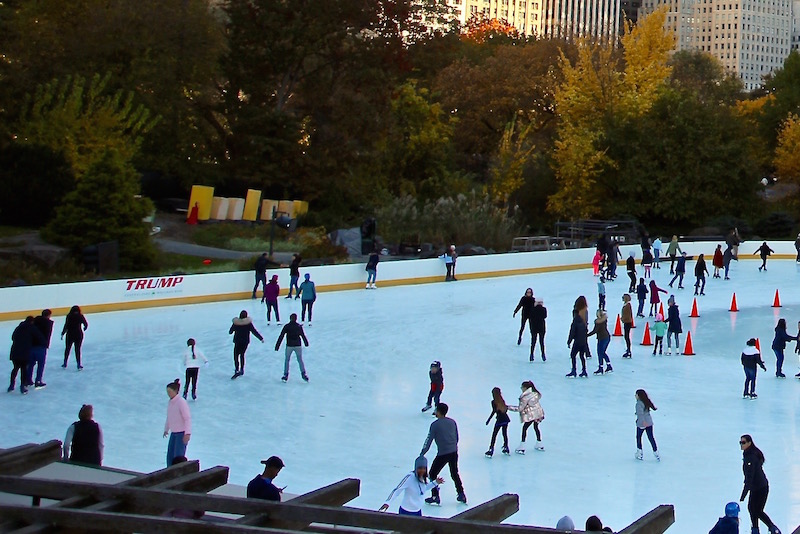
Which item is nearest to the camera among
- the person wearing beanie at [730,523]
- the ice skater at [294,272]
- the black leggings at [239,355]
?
the person wearing beanie at [730,523]

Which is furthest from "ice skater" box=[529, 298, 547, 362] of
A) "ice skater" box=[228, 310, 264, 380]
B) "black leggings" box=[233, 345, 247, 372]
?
"black leggings" box=[233, 345, 247, 372]

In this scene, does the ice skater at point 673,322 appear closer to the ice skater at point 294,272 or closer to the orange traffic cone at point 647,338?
the orange traffic cone at point 647,338

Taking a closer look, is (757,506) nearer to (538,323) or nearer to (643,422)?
(643,422)

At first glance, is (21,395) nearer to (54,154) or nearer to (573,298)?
(573,298)

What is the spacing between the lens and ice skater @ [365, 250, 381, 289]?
1222 inches

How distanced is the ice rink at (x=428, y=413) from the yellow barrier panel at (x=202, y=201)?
1586 centimetres

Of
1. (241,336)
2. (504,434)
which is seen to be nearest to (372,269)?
(241,336)

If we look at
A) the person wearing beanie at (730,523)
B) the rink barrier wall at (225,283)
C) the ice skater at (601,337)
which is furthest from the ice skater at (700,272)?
the person wearing beanie at (730,523)

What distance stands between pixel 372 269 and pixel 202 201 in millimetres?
13500

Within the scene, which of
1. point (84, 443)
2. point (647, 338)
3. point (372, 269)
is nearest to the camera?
point (84, 443)

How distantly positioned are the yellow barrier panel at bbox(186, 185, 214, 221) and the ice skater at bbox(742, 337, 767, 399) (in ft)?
91.5

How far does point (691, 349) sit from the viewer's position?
2197cm

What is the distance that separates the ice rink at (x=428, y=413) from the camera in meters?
12.5

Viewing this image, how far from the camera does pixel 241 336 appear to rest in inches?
707
